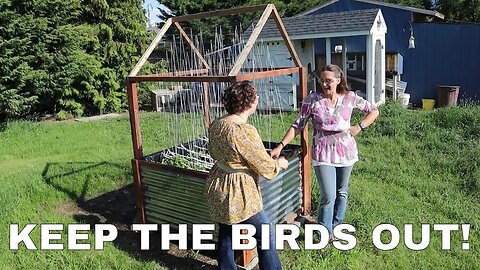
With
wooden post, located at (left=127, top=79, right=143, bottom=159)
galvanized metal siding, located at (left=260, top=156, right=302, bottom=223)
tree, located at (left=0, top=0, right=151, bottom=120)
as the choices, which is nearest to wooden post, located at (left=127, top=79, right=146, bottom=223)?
wooden post, located at (left=127, top=79, right=143, bottom=159)

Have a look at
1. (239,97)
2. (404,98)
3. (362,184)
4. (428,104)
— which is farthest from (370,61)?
(239,97)

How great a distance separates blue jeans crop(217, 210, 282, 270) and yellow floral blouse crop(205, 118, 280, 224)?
0.08 m

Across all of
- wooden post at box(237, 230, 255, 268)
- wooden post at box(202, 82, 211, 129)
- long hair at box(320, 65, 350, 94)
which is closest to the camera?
wooden post at box(237, 230, 255, 268)

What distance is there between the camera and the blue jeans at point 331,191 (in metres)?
3.25

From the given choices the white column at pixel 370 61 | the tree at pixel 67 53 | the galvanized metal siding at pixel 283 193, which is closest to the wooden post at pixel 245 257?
the galvanized metal siding at pixel 283 193

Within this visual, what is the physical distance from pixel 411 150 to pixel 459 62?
241 inches

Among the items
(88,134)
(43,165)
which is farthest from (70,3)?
(43,165)

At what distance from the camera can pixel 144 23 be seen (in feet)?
40.7

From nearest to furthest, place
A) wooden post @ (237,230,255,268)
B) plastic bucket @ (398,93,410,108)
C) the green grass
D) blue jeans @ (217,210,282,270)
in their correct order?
blue jeans @ (217,210,282,270) → wooden post @ (237,230,255,268) → the green grass → plastic bucket @ (398,93,410,108)

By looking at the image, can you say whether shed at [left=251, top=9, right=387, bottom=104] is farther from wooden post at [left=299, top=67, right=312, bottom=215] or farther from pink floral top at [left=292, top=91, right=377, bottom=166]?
pink floral top at [left=292, top=91, right=377, bottom=166]

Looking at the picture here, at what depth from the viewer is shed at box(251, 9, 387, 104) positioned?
9438 millimetres

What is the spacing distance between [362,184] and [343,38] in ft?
20.5

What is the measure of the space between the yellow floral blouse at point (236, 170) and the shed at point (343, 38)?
7271 mm

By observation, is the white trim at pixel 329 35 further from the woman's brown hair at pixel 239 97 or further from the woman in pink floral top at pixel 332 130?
the woman's brown hair at pixel 239 97
